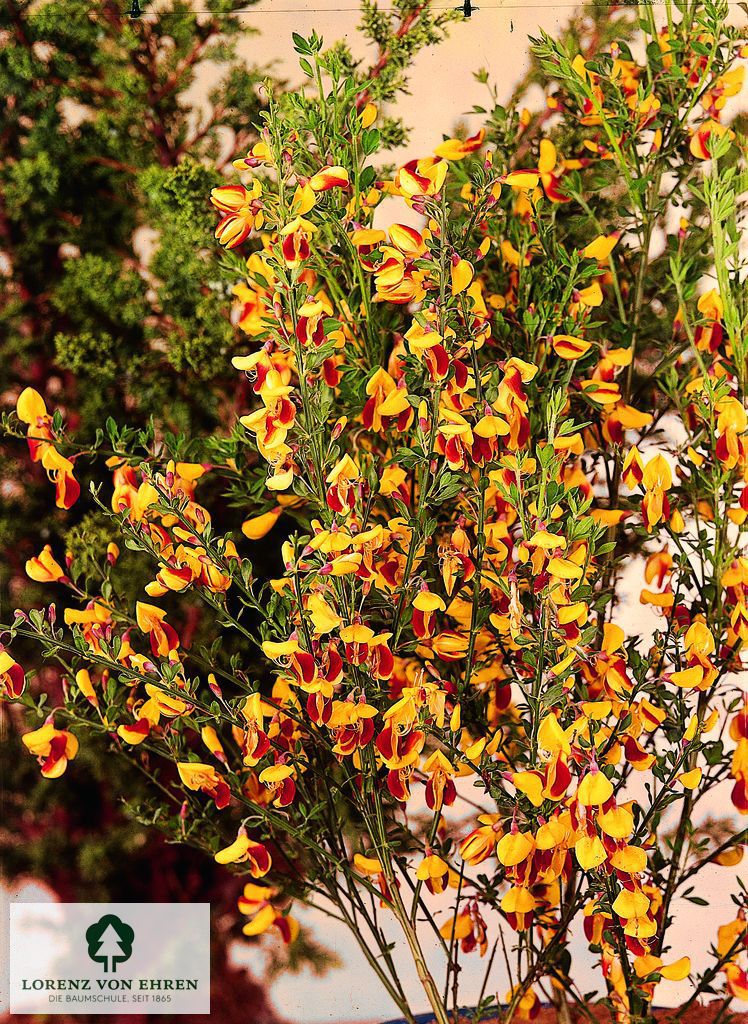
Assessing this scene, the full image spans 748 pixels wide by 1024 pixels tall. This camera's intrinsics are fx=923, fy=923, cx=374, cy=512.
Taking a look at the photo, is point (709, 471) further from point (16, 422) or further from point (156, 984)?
point (156, 984)

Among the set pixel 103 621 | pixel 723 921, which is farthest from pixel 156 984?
pixel 723 921

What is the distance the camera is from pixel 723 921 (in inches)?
40.4

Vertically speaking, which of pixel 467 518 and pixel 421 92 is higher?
pixel 421 92

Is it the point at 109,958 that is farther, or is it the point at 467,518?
the point at 109,958

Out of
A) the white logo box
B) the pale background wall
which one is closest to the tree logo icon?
the white logo box

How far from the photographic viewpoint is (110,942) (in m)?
1.07

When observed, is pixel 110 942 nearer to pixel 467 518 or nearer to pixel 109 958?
pixel 109 958

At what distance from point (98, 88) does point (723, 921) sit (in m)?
1.18

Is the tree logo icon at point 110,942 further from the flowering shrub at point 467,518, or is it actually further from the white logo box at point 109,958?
the flowering shrub at point 467,518

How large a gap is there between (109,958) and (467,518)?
70cm

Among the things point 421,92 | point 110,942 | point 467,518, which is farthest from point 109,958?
point 421,92

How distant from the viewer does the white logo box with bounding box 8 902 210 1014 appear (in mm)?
1063

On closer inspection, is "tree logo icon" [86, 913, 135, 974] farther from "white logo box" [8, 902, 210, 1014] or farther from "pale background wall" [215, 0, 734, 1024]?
"pale background wall" [215, 0, 734, 1024]

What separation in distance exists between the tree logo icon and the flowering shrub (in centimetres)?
19
